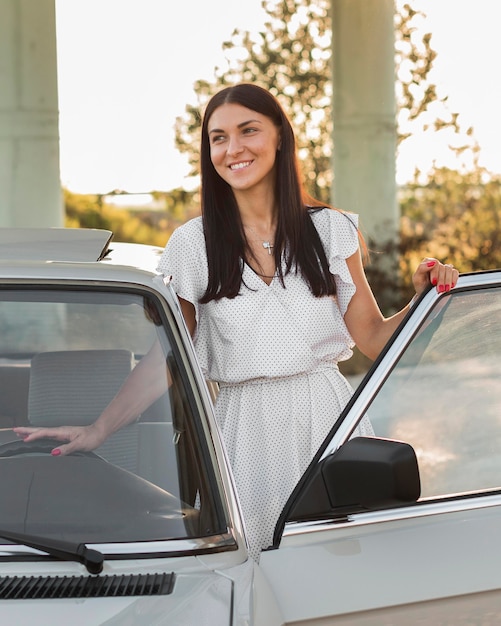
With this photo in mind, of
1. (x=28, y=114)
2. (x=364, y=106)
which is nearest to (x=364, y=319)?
(x=28, y=114)

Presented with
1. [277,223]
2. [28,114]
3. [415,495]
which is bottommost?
[415,495]

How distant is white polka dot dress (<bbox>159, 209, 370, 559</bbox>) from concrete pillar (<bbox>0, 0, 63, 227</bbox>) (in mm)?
5972

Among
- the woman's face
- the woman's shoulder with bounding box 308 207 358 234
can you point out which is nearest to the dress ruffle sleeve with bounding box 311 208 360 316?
the woman's shoulder with bounding box 308 207 358 234

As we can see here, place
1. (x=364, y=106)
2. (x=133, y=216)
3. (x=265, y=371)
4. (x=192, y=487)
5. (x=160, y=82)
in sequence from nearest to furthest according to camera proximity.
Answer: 1. (x=192, y=487)
2. (x=265, y=371)
3. (x=364, y=106)
4. (x=160, y=82)
5. (x=133, y=216)

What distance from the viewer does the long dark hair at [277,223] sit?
3242 millimetres

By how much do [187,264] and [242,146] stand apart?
0.37 meters

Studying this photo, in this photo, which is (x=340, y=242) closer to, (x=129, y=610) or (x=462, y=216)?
(x=129, y=610)

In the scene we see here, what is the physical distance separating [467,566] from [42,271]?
3.89 feet

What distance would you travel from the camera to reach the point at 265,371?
3.17 metres

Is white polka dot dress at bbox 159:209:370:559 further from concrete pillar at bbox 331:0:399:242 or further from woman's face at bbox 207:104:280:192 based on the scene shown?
concrete pillar at bbox 331:0:399:242

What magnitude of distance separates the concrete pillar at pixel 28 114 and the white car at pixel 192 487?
20.5 ft

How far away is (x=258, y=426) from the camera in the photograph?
319 centimetres

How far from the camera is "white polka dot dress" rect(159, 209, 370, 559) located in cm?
316

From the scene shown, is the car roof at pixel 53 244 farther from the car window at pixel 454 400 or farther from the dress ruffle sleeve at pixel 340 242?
the car window at pixel 454 400
